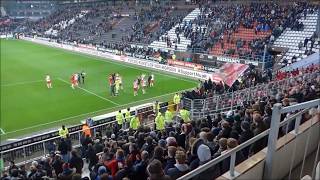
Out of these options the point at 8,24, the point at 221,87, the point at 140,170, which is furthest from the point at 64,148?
the point at 8,24

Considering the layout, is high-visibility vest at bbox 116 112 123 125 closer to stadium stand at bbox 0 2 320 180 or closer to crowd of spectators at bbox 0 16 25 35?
stadium stand at bbox 0 2 320 180

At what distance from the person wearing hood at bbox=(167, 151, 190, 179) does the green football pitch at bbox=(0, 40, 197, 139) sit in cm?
1492

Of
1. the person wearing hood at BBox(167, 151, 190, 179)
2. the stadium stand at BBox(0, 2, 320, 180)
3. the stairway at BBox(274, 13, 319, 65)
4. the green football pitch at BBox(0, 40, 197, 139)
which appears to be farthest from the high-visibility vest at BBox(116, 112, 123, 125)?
the stairway at BBox(274, 13, 319, 65)

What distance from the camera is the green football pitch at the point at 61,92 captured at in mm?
21000

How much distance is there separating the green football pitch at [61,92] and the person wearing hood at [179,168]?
1492 centimetres

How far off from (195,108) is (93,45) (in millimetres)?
34114

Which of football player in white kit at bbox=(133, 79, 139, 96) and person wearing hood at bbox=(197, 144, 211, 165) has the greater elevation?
person wearing hood at bbox=(197, 144, 211, 165)

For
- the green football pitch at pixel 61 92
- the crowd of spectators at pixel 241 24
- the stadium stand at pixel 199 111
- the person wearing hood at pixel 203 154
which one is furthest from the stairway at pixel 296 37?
the person wearing hood at pixel 203 154

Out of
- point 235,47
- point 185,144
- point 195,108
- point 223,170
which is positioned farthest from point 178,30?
point 223,170

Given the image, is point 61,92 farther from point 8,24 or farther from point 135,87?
point 8,24

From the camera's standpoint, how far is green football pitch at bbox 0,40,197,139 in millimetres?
21000

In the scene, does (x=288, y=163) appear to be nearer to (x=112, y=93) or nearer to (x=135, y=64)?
(x=112, y=93)

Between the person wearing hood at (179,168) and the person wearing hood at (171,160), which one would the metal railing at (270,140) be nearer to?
the person wearing hood at (179,168)

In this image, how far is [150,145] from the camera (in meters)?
8.08
